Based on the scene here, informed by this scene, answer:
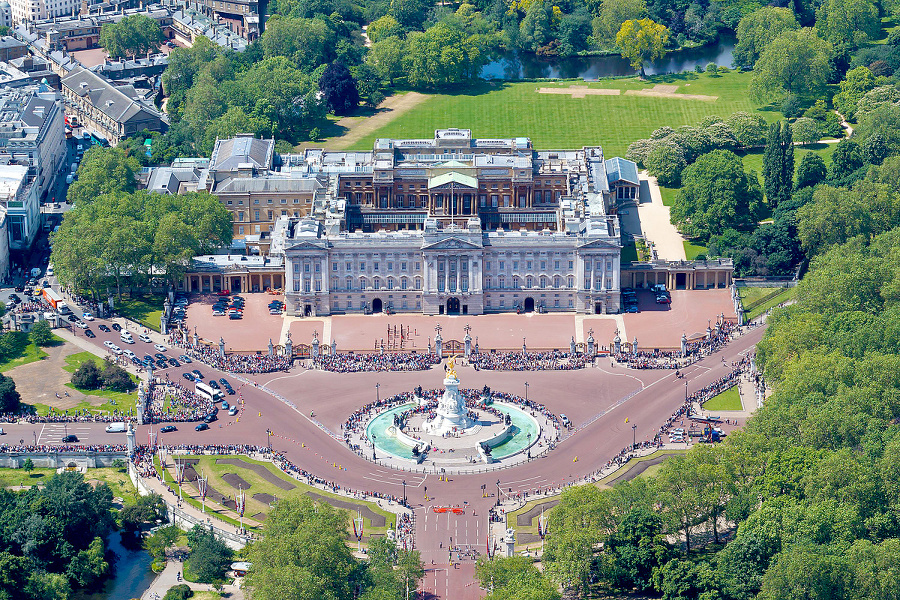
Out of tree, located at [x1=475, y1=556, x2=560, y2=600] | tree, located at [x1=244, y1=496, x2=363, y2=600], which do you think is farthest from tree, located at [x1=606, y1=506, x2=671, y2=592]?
tree, located at [x1=244, y1=496, x2=363, y2=600]

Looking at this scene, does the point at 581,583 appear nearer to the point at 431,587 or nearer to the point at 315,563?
the point at 431,587

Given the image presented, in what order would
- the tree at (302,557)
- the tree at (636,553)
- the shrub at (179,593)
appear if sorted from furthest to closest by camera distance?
the shrub at (179,593), the tree at (636,553), the tree at (302,557)

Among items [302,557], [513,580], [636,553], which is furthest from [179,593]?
[636,553]

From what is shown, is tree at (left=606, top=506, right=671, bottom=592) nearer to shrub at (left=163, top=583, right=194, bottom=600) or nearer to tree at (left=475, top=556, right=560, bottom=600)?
tree at (left=475, top=556, right=560, bottom=600)

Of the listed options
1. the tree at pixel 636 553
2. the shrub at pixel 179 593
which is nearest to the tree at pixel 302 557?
the shrub at pixel 179 593

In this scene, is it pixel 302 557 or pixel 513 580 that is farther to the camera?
pixel 302 557

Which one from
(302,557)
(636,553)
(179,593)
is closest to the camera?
(302,557)

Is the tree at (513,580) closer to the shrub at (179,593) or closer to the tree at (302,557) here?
the tree at (302,557)

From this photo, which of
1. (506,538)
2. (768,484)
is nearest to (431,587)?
(506,538)

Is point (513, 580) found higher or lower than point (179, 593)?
higher

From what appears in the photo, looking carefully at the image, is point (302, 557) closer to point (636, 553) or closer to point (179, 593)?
point (179, 593)

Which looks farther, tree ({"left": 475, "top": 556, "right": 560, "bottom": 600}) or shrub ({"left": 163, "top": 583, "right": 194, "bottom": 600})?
shrub ({"left": 163, "top": 583, "right": 194, "bottom": 600})
